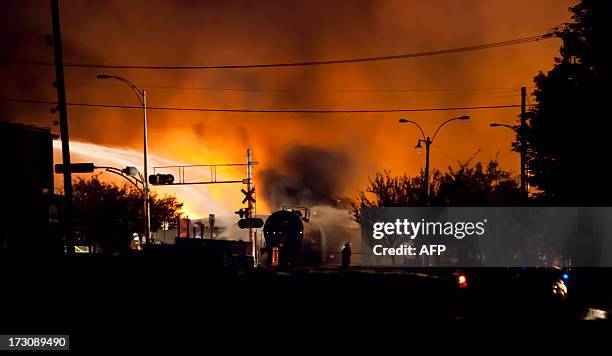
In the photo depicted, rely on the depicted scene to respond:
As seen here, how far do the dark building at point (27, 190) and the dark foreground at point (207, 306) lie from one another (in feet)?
101

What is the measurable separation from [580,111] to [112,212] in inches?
2303

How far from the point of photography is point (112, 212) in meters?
87.1

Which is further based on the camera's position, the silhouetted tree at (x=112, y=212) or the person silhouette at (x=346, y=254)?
the silhouetted tree at (x=112, y=212)

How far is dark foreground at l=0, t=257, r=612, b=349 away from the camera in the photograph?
605 inches

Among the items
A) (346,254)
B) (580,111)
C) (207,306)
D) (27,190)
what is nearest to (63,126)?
(207,306)

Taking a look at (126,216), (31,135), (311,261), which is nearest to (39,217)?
(31,135)

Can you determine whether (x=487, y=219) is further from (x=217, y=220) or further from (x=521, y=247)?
(x=217, y=220)

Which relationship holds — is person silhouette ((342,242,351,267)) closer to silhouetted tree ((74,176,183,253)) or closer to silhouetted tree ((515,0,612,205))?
silhouetted tree ((515,0,612,205))

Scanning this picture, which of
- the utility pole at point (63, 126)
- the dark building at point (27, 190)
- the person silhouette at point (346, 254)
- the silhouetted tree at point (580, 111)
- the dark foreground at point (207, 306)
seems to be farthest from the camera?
the person silhouette at point (346, 254)

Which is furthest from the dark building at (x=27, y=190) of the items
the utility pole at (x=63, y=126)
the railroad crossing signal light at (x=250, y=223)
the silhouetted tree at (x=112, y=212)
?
the utility pole at (x=63, y=126)

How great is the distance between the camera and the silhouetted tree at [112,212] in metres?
77.7

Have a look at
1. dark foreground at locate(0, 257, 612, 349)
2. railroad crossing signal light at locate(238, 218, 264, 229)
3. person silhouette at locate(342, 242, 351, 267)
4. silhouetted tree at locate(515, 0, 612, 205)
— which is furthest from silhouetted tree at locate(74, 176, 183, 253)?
dark foreground at locate(0, 257, 612, 349)

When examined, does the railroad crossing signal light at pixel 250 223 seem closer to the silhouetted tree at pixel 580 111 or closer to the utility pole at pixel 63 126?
the silhouetted tree at pixel 580 111

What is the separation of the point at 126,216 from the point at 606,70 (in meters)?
61.6
